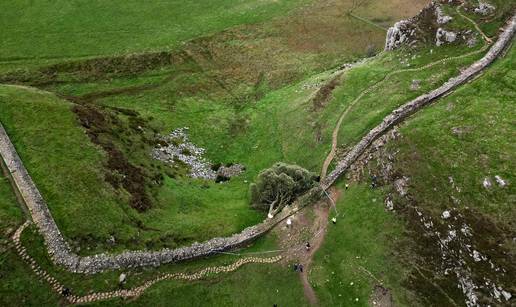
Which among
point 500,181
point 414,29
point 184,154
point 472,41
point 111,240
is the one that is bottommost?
point 184,154

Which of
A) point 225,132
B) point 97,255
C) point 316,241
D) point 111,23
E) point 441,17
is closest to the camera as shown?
point 97,255

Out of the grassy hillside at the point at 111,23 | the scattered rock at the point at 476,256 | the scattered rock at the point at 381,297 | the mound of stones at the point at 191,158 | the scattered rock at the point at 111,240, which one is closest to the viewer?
the scattered rock at the point at 476,256

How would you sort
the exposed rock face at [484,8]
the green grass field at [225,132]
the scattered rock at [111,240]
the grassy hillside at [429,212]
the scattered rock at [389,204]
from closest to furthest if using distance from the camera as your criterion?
the grassy hillside at [429,212] → the green grass field at [225,132] → the scattered rock at [111,240] → the scattered rock at [389,204] → the exposed rock face at [484,8]

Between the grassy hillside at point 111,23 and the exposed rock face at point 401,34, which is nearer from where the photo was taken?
the exposed rock face at point 401,34

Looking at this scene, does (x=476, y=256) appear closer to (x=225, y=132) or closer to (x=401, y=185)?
(x=401, y=185)

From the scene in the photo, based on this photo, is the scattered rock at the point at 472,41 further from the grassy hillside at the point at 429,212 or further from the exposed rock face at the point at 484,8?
the grassy hillside at the point at 429,212

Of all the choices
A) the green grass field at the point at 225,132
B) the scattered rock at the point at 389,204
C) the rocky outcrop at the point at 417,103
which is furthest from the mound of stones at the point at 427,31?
the scattered rock at the point at 389,204

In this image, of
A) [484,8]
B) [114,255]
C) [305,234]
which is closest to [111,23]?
[114,255]
